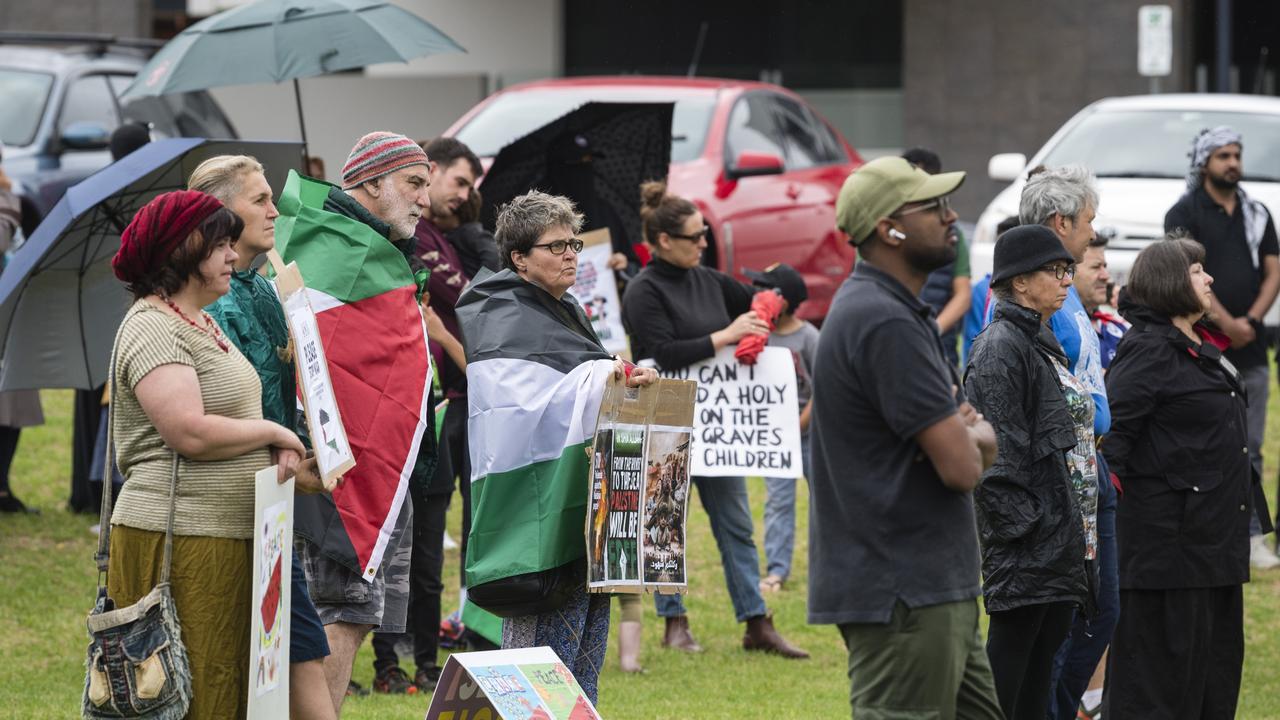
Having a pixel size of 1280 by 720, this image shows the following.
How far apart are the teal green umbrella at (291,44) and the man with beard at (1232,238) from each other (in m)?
4.14

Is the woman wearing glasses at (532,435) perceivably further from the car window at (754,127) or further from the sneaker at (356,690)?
the car window at (754,127)

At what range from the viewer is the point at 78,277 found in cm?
700

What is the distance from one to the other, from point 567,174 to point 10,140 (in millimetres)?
6632

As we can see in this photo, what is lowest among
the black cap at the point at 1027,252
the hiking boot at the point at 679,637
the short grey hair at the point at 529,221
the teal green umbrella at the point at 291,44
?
the hiking boot at the point at 679,637

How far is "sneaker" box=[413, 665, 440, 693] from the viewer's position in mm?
7508

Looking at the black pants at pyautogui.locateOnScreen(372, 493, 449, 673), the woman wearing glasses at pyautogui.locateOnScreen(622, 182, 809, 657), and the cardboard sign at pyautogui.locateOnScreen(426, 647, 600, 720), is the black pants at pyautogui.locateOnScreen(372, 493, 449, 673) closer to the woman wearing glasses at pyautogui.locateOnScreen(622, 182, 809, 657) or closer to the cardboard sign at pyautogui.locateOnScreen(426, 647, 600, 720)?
the woman wearing glasses at pyautogui.locateOnScreen(622, 182, 809, 657)

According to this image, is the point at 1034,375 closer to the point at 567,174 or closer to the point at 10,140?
the point at 567,174

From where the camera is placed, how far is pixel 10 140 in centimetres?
1393

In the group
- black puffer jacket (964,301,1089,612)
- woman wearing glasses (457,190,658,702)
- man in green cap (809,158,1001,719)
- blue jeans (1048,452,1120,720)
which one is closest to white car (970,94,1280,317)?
blue jeans (1048,452,1120,720)

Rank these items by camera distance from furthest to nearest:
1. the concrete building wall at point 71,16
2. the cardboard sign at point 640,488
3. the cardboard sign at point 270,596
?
the concrete building wall at point 71,16 → the cardboard sign at point 640,488 → the cardboard sign at point 270,596

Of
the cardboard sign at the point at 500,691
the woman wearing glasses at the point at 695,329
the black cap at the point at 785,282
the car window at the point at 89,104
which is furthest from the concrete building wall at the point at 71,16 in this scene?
the cardboard sign at the point at 500,691

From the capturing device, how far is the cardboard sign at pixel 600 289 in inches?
351

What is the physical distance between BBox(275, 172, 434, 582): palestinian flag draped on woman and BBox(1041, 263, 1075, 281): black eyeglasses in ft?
6.59

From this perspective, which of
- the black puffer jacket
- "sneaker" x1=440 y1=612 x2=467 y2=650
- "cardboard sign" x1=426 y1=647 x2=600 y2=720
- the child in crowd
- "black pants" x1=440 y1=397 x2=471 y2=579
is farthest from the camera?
the child in crowd
